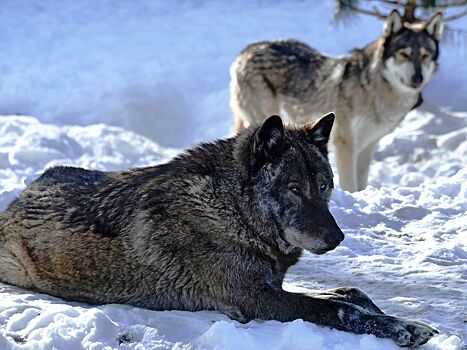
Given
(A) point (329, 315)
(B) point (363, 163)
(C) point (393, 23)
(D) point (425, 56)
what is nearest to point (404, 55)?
(D) point (425, 56)

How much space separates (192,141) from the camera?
13.8 metres

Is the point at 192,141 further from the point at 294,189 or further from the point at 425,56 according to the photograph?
the point at 294,189

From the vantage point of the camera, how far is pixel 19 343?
3703mm

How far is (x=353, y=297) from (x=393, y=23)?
6.17 m

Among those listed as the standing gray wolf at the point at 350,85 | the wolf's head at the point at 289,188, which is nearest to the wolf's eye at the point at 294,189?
the wolf's head at the point at 289,188

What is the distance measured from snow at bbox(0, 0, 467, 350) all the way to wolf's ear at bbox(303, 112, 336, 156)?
0.87m

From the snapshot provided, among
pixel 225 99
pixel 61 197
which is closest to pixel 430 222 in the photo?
pixel 61 197

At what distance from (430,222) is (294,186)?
2.64 meters

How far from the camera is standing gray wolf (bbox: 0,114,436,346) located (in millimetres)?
4152

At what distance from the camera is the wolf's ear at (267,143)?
4344 millimetres

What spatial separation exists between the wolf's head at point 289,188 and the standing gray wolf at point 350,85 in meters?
5.54

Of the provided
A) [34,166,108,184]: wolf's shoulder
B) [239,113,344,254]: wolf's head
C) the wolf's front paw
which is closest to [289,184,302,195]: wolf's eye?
[239,113,344,254]: wolf's head

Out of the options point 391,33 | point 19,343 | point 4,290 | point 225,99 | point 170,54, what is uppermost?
point 170,54

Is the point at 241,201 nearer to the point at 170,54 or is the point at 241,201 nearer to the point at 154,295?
the point at 154,295
